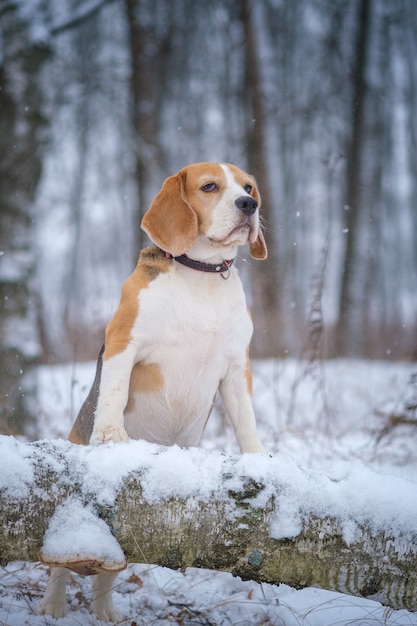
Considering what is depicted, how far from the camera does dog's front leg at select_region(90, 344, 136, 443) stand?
90.7 inches

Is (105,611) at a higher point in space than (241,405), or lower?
lower

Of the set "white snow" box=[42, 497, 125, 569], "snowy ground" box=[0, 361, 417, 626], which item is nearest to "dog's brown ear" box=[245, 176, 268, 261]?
"snowy ground" box=[0, 361, 417, 626]

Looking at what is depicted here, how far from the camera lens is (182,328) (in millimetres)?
2447

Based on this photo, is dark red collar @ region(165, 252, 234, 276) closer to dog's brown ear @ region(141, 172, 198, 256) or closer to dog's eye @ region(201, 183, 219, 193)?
dog's brown ear @ region(141, 172, 198, 256)

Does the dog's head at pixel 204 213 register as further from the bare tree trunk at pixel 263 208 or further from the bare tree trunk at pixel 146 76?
the bare tree trunk at pixel 146 76

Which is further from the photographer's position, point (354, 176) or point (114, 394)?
point (354, 176)

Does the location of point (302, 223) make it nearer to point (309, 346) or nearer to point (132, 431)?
point (309, 346)

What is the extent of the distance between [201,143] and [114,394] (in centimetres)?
631

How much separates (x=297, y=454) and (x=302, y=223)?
21.1ft

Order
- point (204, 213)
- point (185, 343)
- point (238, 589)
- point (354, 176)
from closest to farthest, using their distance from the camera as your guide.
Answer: point (185, 343) → point (204, 213) → point (238, 589) → point (354, 176)

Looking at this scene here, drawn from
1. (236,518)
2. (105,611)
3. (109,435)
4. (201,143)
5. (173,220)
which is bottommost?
(105,611)

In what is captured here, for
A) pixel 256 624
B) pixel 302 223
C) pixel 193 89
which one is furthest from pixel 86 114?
pixel 256 624

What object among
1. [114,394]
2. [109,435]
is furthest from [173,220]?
[109,435]

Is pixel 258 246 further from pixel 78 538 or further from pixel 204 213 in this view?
pixel 78 538
